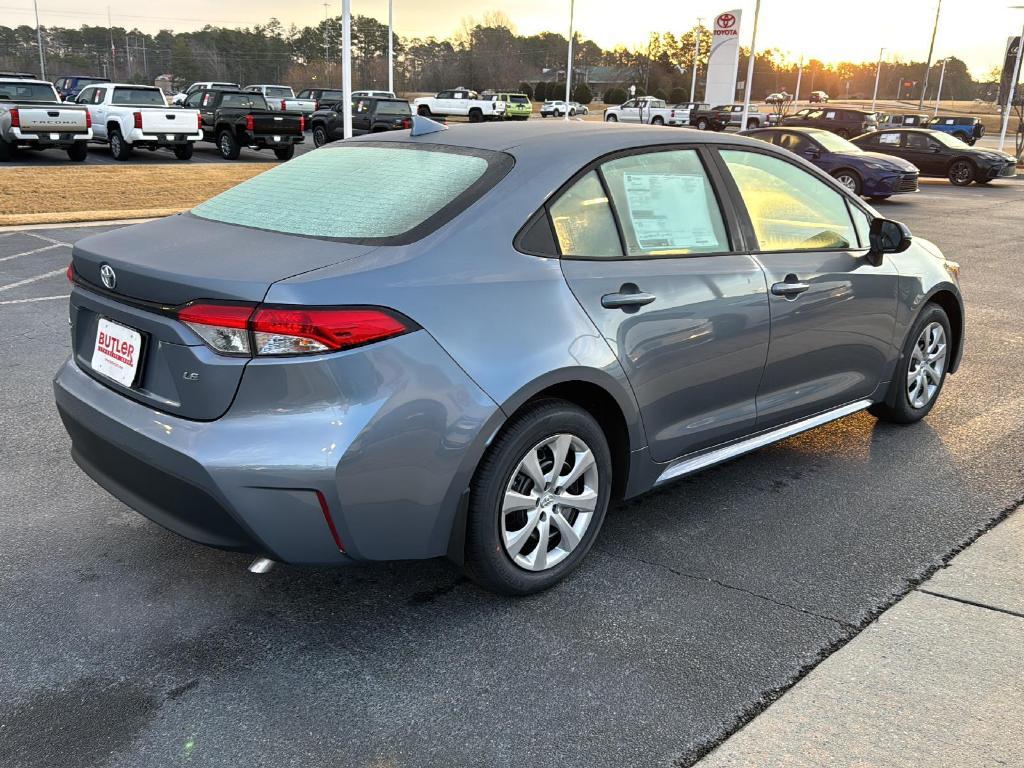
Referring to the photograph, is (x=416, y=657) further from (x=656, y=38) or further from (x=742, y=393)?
(x=656, y=38)

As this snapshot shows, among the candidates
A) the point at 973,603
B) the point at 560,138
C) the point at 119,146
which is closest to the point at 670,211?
the point at 560,138

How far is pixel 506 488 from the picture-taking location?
9.96 feet

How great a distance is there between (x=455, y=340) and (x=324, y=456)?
542 mm

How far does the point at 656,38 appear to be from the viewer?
3967 inches

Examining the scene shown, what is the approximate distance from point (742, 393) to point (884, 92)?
18132 centimetres

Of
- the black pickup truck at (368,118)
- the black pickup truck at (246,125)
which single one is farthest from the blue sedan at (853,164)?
the black pickup truck at (368,118)

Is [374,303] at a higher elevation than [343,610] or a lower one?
higher

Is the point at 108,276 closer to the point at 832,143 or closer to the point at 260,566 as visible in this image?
the point at 260,566

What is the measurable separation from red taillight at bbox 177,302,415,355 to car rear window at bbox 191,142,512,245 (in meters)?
0.41

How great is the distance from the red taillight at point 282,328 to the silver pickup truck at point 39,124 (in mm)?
19293

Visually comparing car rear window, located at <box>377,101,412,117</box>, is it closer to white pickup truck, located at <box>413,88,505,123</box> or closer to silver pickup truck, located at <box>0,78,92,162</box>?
silver pickup truck, located at <box>0,78,92,162</box>

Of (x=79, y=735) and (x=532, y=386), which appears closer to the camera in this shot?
(x=79, y=735)

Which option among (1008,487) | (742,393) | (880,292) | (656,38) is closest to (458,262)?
(742,393)

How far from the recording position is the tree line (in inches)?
3713
